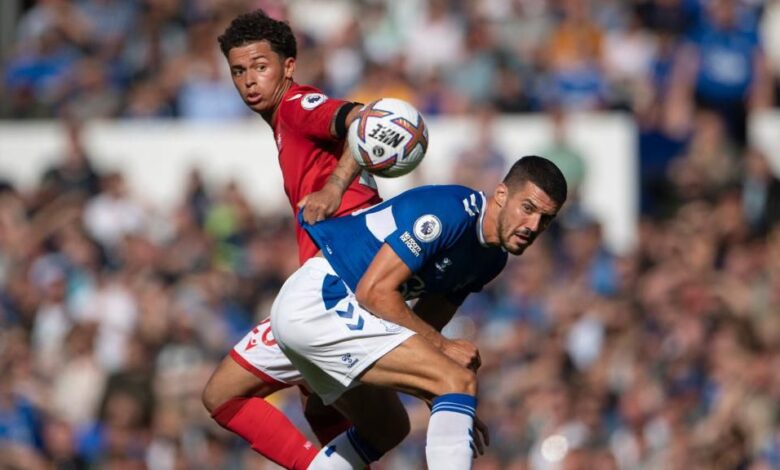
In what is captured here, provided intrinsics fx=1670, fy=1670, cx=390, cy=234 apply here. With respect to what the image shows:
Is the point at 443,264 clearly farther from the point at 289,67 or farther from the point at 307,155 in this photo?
the point at 289,67

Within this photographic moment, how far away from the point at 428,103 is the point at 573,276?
294 centimetres

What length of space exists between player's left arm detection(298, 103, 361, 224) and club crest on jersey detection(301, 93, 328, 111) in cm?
18

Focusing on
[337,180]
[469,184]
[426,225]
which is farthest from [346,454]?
[469,184]

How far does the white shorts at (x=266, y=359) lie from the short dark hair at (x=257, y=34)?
148 centimetres

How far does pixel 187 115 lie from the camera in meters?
17.6

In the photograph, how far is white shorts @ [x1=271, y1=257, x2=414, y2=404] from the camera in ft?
26.3

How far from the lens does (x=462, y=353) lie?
7953 mm

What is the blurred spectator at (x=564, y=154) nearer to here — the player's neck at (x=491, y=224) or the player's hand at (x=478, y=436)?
the player's neck at (x=491, y=224)

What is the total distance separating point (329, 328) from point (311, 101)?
127cm

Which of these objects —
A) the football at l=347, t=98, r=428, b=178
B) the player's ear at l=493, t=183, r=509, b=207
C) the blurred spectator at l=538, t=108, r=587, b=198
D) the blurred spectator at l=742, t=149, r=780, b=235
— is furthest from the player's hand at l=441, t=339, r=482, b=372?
the blurred spectator at l=742, t=149, r=780, b=235

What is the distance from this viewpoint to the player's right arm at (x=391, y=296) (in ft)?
25.9

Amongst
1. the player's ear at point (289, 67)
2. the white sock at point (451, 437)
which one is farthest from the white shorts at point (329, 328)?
the player's ear at point (289, 67)

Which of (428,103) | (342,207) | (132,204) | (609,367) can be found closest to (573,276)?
(609,367)

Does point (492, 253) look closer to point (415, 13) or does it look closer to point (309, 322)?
point (309, 322)
